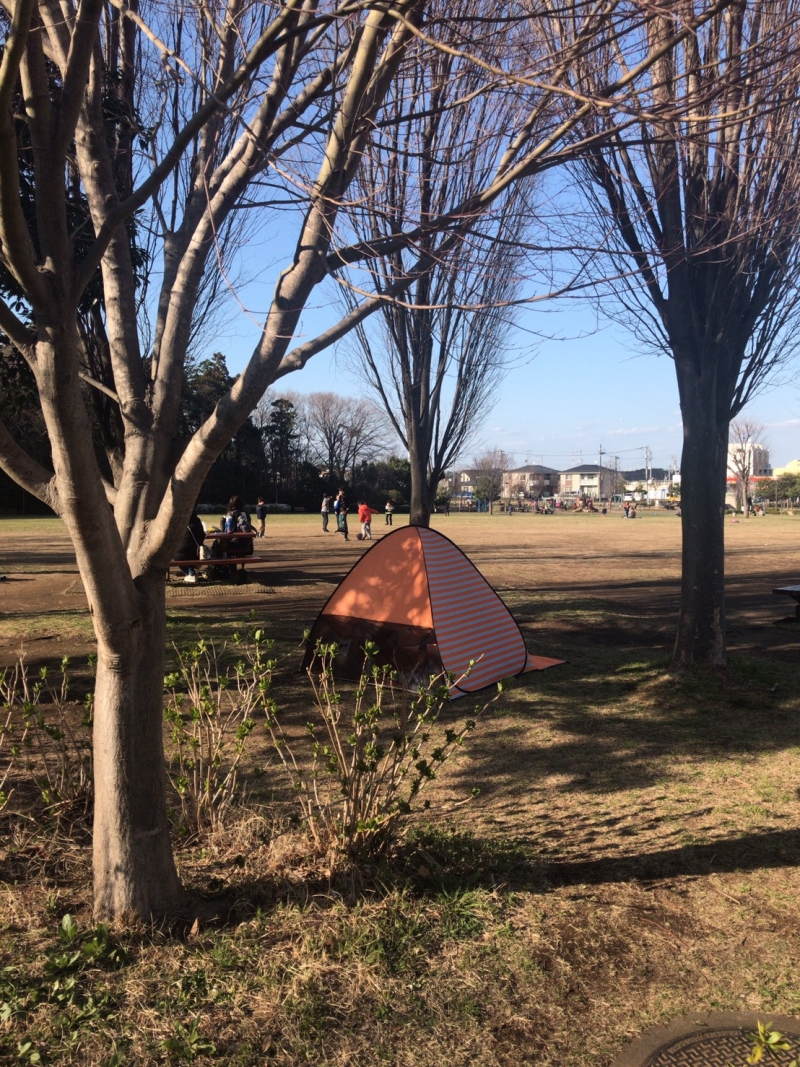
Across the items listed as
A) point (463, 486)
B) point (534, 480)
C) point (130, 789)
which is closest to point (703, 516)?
point (130, 789)

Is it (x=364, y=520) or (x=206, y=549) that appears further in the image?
(x=364, y=520)

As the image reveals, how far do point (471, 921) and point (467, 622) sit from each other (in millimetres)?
4607

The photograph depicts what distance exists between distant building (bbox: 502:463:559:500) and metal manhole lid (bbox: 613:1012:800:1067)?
139m

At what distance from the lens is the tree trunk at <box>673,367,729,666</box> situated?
25.1ft

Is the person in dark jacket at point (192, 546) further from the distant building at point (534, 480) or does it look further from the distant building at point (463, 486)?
the distant building at point (534, 480)

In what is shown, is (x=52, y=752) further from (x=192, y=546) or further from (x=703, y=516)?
(x=192, y=546)

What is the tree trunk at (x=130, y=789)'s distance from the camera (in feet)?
10.5

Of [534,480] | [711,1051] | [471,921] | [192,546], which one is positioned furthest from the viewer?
[534,480]

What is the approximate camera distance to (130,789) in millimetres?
3217

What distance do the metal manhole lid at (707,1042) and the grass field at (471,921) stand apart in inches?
2.0

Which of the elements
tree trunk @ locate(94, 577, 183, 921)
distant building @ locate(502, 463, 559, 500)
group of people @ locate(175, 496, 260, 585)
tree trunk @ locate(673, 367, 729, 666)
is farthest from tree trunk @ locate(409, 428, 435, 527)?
distant building @ locate(502, 463, 559, 500)

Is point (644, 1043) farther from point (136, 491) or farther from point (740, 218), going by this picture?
point (740, 218)

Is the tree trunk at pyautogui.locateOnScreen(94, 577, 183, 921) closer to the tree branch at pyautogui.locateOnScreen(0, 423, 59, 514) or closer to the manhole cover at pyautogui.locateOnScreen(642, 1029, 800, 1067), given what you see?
the tree branch at pyautogui.locateOnScreen(0, 423, 59, 514)

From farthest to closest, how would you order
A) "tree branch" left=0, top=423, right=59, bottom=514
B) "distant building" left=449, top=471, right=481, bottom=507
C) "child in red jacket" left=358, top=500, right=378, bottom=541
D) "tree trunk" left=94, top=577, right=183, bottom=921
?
"distant building" left=449, top=471, right=481, bottom=507
"child in red jacket" left=358, top=500, right=378, bottom=541
"tree trunk" left=94, top=577, right=183, bottom=921
"tree branch" left=0, top=423, right=59, bottom=514
